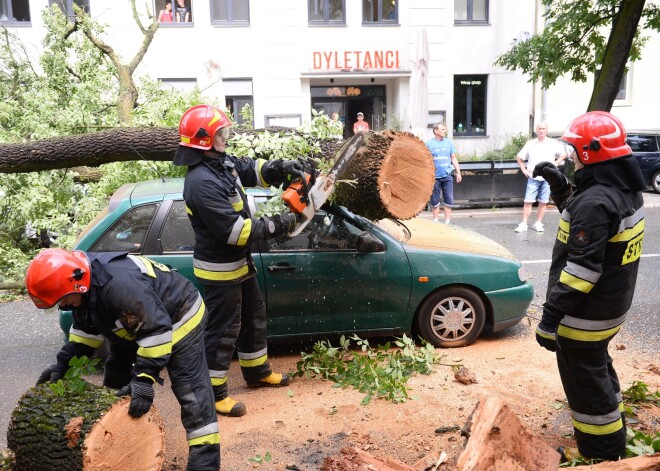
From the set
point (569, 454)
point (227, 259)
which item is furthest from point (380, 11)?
point (569, 454)

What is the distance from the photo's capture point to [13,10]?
18.9m

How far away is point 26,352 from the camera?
19.8ft

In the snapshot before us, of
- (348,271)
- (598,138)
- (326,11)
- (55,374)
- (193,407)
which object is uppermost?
(326,11)

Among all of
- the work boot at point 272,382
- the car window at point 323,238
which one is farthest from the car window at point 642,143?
the work boot at point 272,382

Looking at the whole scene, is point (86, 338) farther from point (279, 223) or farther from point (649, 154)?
point (649, 154)

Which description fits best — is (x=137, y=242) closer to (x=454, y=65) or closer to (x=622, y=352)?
(x=622, y=352)

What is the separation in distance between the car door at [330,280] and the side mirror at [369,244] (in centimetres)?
3

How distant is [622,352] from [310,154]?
316 centimetres

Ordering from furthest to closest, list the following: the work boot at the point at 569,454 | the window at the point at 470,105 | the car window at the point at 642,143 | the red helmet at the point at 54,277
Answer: the window at the point at 470,105 → the car window at the point at 642,143 → the work boot at the point at 569,454 → the red helmet at the point at 54,277

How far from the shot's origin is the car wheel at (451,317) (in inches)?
215

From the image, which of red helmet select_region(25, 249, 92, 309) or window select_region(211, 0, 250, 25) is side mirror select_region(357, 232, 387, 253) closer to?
red helmet select_region(25, 249, 92, 309)

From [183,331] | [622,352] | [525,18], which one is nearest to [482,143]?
[525,18]

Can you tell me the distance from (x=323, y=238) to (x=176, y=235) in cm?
116

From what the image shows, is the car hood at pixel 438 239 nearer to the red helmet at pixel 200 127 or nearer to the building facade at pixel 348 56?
the red helmet at pixel 200 127
